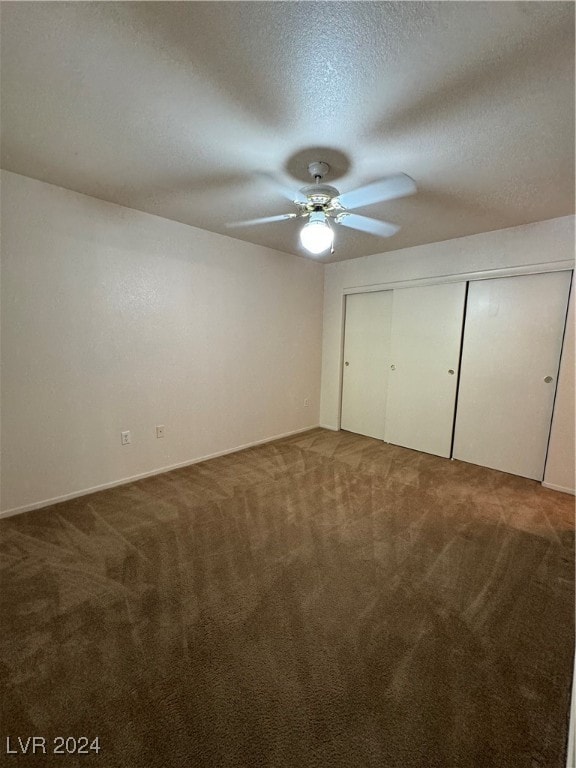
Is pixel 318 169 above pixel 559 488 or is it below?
above

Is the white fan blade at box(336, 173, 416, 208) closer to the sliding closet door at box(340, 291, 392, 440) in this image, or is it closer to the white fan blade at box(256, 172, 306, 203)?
the white fan blade at box(256, 172, 306, 203)

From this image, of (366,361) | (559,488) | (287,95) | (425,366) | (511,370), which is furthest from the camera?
(366,361)

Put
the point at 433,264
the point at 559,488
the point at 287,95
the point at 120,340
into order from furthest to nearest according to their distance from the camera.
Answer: the point at 433,264
the point at 559,488
the point at 120,340
the point at 287,95

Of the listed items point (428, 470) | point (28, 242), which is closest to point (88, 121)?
point (28, 242)

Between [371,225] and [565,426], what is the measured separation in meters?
2.36

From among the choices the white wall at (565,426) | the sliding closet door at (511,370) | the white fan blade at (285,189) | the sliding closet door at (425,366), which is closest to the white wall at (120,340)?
the white fan blade at (285,189)

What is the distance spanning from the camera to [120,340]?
2.69 metres

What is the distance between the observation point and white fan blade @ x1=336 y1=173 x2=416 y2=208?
5.43ft

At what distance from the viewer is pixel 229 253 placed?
3332mm

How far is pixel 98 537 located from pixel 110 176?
2.30 meters

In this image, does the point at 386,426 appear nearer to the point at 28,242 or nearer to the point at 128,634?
the point at 128,634

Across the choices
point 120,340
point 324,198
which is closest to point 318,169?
point 324,198

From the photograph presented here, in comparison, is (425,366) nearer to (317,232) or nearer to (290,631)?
(317,232)

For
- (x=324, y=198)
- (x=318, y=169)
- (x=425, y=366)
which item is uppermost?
(x=318, y=169)
